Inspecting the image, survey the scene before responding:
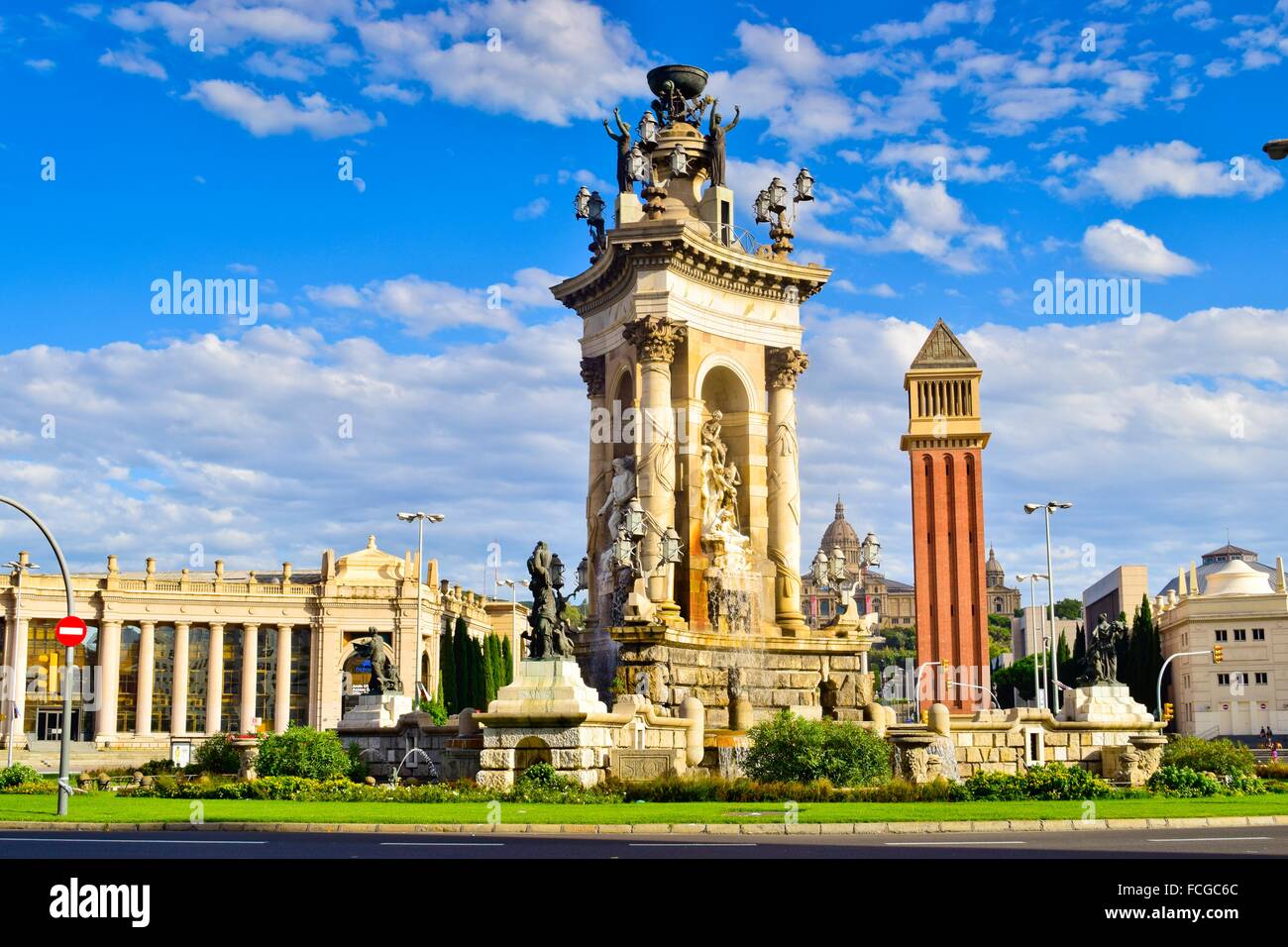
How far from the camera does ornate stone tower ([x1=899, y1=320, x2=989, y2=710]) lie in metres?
114

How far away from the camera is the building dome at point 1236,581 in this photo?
361 feet

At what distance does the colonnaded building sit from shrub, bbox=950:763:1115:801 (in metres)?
87.7

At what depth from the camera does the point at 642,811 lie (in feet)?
76.0

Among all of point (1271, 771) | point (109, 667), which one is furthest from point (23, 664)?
point (1271, 771)

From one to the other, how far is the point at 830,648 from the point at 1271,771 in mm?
11854

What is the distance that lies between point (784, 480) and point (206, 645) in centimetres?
9480

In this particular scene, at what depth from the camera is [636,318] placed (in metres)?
37.6

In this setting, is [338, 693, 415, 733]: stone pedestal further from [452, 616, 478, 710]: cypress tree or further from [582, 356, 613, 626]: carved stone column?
[452, 616, 478, 710]: cypress tree

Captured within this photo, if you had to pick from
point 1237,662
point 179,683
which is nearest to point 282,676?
point 179,683

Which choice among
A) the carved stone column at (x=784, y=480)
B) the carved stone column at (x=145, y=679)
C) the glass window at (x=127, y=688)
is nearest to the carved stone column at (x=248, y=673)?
the carved stone column at (x=145, y=679)

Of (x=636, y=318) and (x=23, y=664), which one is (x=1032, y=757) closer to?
(x=636, y=318)

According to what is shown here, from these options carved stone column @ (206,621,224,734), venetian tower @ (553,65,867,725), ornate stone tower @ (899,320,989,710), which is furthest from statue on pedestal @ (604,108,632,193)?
carved stone column @ (206,621,224,734)

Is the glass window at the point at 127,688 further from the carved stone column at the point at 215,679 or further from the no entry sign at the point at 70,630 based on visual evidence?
the no entry sign at the point at 70,630

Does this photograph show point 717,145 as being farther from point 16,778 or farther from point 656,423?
point 16,778
